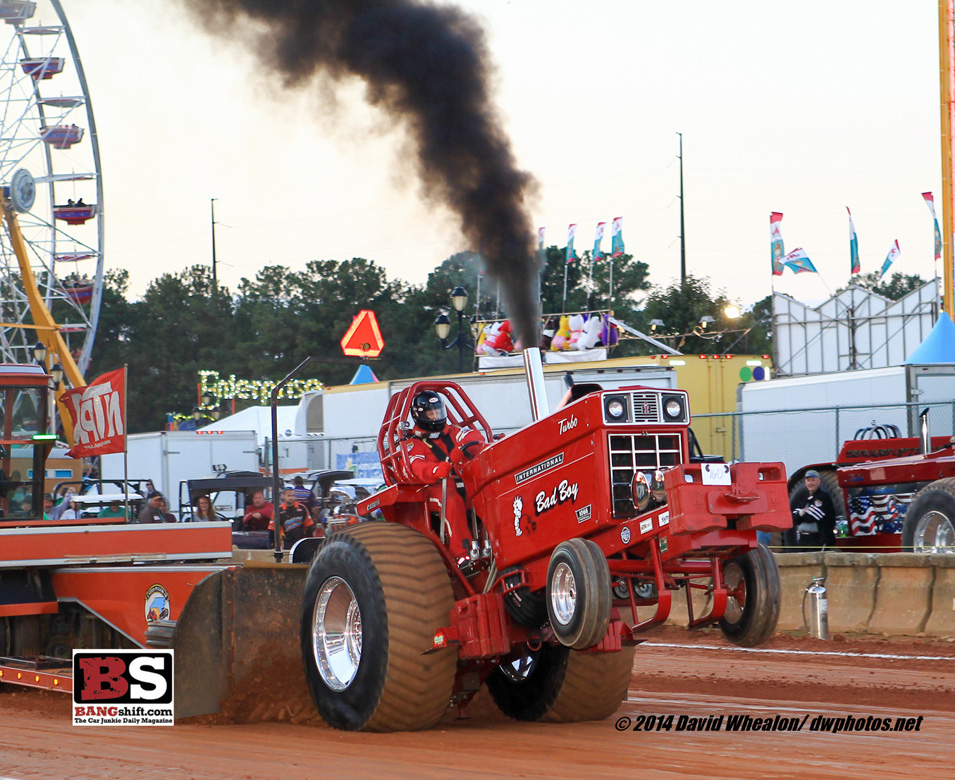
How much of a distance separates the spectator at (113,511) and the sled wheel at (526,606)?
37.3 feet

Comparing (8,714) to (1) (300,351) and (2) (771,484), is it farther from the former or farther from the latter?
(1) (300,351)

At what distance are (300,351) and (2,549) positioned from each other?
62.1 meters

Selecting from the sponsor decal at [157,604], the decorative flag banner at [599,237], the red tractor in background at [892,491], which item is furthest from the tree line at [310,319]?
the sponsor decal at [157,604]

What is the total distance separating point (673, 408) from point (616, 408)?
35 centimetres

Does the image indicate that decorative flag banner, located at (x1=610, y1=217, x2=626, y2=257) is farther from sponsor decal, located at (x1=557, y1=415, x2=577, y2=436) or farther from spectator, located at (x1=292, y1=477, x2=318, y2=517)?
sponsor decal, located at (x1=557, y1=415, x2=577, y2=436)

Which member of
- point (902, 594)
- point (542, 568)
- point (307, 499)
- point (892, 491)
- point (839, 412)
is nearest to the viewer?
point (542, 568)

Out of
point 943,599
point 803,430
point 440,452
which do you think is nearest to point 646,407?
point 440,452

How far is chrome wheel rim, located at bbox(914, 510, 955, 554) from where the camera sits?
12734 millimetres

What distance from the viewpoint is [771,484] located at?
613 cm

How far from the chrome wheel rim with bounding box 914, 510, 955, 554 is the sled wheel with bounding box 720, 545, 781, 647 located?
7000mm

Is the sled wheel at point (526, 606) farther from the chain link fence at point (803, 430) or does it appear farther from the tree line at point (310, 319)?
the tree line at point (310, 319)

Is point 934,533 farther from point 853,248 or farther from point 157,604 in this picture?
point 853,248

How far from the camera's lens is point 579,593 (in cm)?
589

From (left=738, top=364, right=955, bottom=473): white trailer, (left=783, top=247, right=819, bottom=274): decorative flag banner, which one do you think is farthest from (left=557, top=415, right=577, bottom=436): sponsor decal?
(left=783, top=247, right=819, bottom=274): decorative flag banner
